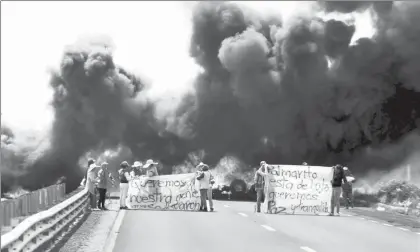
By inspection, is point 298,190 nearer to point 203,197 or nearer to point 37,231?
point 203,197

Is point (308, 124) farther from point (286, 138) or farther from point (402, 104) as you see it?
point (402, 104)

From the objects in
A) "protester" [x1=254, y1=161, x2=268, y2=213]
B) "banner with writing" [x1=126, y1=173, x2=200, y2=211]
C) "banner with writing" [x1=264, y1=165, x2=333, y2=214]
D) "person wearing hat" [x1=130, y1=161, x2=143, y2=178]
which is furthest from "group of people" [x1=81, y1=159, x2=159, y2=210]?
"banner with writing" [x1=264, y1=165, x2=333, y2=214]

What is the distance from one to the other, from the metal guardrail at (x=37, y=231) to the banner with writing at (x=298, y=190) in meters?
10.2

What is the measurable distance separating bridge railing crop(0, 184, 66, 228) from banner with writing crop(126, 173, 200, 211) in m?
4.57

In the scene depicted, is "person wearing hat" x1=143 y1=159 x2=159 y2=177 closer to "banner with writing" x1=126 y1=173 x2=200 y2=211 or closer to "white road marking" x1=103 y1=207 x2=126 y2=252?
"banner with writing" x1=126 y1=173 x2=200 y2=211

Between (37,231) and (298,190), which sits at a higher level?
(37,231)

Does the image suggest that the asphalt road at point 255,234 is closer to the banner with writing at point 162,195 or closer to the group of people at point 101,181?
the group of people at point 101,181

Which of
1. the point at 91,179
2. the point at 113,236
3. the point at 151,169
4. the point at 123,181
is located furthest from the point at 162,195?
the point at 113,236

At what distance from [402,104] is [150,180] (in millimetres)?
52702

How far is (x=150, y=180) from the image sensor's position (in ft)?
78.5

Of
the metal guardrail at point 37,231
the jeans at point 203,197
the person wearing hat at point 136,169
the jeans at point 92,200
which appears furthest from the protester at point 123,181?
the metal guardrail at point 37,231

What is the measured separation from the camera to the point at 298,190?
2294 cm

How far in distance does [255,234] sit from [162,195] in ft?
31.4

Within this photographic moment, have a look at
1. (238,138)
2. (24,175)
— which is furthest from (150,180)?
(24,175)
